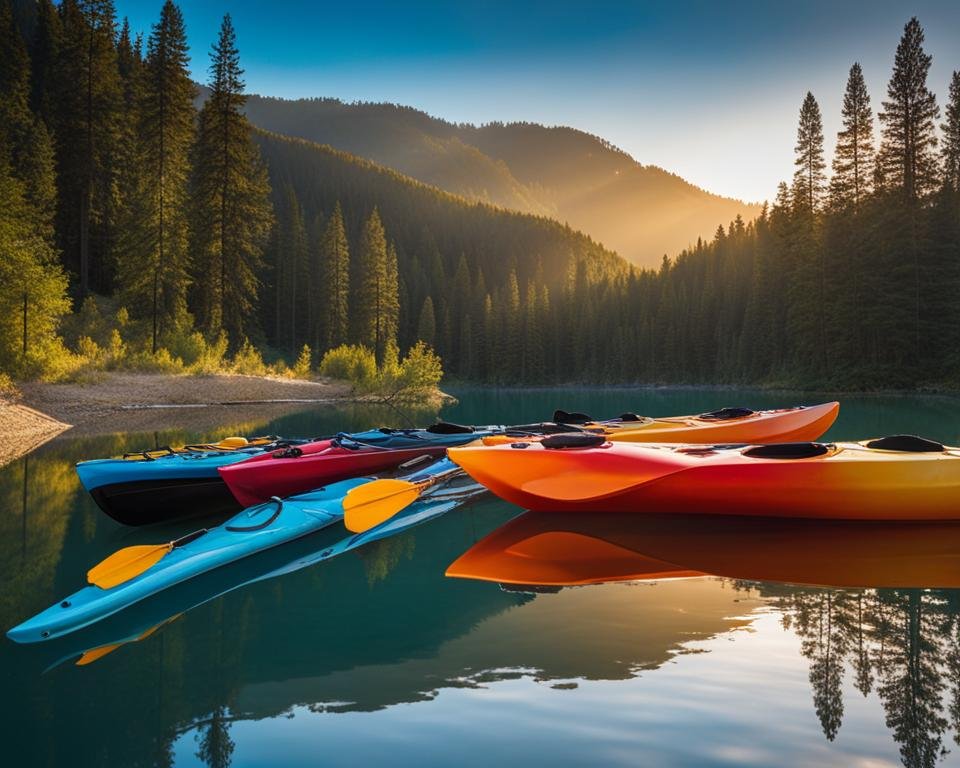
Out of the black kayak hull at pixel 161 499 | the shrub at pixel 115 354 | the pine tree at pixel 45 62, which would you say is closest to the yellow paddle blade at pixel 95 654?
the black kayak hull at pixel 161 499

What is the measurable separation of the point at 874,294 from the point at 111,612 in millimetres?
40913

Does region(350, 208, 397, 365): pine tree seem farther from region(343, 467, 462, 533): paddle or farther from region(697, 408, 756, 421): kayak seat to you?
region(343, 467, 462, 533): paddle

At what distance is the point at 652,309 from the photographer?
239 ft

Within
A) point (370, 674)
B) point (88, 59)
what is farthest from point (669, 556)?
point (88, 59)

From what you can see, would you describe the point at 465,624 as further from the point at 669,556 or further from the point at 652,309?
the point at 652,309

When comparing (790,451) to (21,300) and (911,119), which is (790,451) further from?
(911,119)

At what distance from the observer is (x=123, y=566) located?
16.1 ft

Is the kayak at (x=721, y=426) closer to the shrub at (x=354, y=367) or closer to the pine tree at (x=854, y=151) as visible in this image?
the shrub at (x=354, y=367)

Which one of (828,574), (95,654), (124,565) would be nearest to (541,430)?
(828,574)

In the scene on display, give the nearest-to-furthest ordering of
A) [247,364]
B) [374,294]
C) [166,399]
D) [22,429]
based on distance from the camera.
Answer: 1. [22,429]
2. [166,399]
3. [247,364]
4. [374,294]

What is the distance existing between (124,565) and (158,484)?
8.21 ft

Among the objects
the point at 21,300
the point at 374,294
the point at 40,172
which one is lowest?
the point at 21,300

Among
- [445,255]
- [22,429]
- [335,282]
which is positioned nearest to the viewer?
[22,429]

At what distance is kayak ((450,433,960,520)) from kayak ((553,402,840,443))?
105 inches
